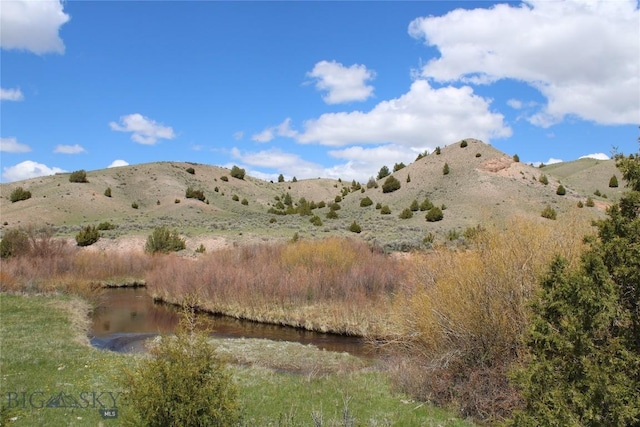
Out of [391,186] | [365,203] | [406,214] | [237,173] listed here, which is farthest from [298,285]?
[237,173]

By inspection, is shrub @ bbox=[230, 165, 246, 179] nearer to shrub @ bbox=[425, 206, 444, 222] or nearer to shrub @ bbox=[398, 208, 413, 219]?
shrub @ bbox=[398, 208, 413, 219]

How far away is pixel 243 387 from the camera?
33.9 ft

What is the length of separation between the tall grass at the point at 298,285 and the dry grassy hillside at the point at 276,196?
8271 mm

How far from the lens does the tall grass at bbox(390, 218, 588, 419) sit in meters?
9.10

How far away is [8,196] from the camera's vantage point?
211 ft

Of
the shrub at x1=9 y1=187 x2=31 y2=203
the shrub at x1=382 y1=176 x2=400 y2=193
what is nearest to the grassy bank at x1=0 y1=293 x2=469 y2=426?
the shrub at x1=382 y1=176 x2=400 y2=193

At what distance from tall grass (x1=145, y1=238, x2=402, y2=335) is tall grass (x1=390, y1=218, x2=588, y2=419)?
848 centimetres

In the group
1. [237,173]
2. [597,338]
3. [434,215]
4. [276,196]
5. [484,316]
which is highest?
[237,173]

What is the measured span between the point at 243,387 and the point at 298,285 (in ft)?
40.4

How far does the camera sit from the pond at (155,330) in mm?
17702

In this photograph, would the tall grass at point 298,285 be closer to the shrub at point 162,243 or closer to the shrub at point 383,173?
the shrub at point 162,243

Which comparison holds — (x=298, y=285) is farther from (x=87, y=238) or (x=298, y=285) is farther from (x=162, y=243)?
(x=87, y=238)

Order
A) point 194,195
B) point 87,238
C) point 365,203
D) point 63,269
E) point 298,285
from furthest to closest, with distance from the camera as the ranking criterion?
point 194,195, point 365,203, point 87,238, point 63,269, point 298,285

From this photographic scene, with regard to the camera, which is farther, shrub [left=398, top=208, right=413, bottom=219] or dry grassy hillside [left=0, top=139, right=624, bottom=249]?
shrub [left=398, top=208, right=413, bottom=219]
